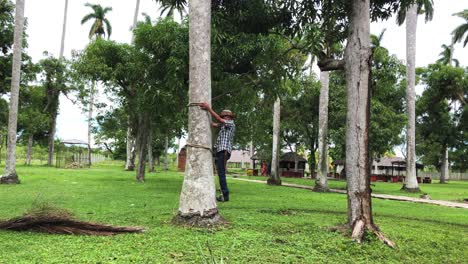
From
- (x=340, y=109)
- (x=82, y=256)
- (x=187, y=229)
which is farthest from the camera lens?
(x=340, y=109)

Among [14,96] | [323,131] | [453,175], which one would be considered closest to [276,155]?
[323,131]

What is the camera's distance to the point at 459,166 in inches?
1970

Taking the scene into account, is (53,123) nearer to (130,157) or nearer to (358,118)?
(130,157)

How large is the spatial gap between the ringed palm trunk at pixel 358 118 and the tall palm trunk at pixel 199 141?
1.81 meters

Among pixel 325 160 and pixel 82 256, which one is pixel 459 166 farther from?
pixel 82 256

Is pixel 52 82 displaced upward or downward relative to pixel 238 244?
upward

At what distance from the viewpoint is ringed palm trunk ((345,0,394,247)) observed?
16.8 feet

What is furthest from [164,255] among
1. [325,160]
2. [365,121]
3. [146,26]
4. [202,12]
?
[325,160]

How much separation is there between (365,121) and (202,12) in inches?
106

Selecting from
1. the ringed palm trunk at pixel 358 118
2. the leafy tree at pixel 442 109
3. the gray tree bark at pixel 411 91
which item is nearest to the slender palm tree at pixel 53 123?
the gray tree bark at pixel 411 91

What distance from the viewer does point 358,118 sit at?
17.3 ft

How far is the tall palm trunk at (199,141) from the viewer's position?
530 centimetres

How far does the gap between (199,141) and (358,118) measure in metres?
2.13

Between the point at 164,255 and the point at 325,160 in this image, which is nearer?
the point at 164,255
